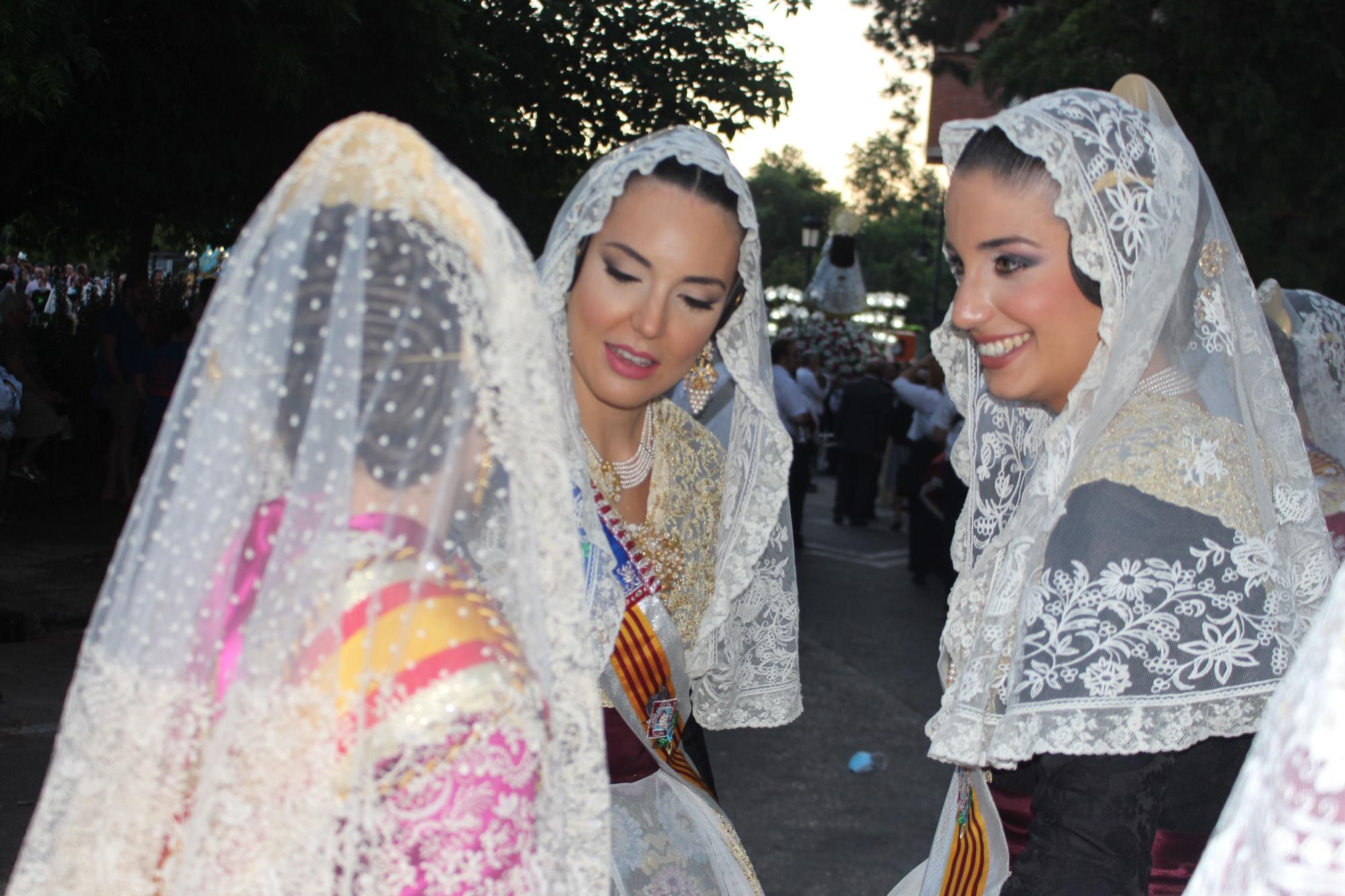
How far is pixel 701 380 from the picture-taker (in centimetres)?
246

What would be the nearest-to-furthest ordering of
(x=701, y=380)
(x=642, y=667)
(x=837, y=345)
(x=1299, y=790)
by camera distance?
(x=1299, y=790), (x=642, y=667), (x=701, y=380), (x=837, y=345)

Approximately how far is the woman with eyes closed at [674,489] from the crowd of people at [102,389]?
24.0 feet

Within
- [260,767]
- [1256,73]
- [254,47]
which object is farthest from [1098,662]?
[1256,73]

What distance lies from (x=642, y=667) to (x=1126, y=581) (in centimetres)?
90

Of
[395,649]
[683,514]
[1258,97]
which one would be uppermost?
[1258,97]

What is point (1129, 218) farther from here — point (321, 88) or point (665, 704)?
point (321, 88)

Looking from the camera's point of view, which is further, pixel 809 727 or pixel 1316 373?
pixel 809 727

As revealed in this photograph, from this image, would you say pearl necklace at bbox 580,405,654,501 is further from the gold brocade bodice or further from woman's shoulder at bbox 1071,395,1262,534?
woman's shoulder at bbox 1071,395,1262,534

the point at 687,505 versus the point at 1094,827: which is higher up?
the point at 687,505

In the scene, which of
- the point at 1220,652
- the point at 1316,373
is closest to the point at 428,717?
the point at 1220,652

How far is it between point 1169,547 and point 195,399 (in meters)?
1.16

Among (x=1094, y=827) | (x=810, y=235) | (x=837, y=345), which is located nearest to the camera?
(x=1094, y=827)

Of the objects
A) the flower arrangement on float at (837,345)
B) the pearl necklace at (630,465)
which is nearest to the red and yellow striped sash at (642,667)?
the pearl necklace at (630,465)

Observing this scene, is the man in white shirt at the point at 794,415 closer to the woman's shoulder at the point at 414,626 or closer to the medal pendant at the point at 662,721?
the medal pendant at the point at 662,721
